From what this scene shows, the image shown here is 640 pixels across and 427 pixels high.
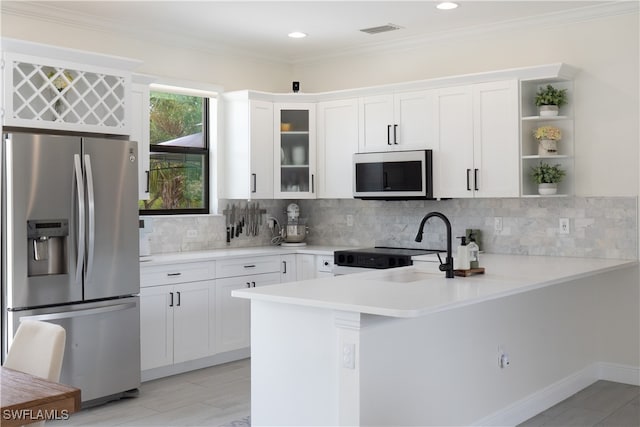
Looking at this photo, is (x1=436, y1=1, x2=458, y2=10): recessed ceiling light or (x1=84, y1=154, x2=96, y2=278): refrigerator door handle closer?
(x1=84, y1=154, x2=96, y2=278): refrigerator door handle

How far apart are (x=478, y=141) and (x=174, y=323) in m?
2.60

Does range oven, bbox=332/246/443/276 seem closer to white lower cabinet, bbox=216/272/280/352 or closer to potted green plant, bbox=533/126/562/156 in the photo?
white lower cabinet, bbox=216/272/280/352

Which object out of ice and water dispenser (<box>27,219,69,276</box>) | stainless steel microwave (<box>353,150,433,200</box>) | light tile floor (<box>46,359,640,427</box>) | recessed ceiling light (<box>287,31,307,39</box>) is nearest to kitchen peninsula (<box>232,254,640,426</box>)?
→ light tile floor (<box>46,359,640,427</box>)

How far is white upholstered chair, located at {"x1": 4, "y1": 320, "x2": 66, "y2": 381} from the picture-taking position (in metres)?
2.49

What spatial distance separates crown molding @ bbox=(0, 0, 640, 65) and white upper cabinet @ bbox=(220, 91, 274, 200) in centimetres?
56

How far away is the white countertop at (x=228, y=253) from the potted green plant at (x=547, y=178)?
1.76 m

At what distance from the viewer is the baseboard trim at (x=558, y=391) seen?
3816 mm

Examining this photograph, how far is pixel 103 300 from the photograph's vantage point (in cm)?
430

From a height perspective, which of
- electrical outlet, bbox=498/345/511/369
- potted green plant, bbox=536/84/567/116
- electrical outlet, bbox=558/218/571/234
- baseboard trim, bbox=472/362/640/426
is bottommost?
baseboard trim, bbox=472/362/640/426

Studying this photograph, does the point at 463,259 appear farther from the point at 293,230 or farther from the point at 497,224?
the point at 293,230

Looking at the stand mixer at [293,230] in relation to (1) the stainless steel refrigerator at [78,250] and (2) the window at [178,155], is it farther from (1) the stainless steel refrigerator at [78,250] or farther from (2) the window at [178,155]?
(1) the stainless steel refrigerator at [78,250]

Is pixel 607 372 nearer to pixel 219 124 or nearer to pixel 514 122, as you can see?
pixel 514 122

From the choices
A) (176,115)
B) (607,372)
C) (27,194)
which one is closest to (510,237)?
(607,372)

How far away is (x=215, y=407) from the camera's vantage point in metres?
4.27
